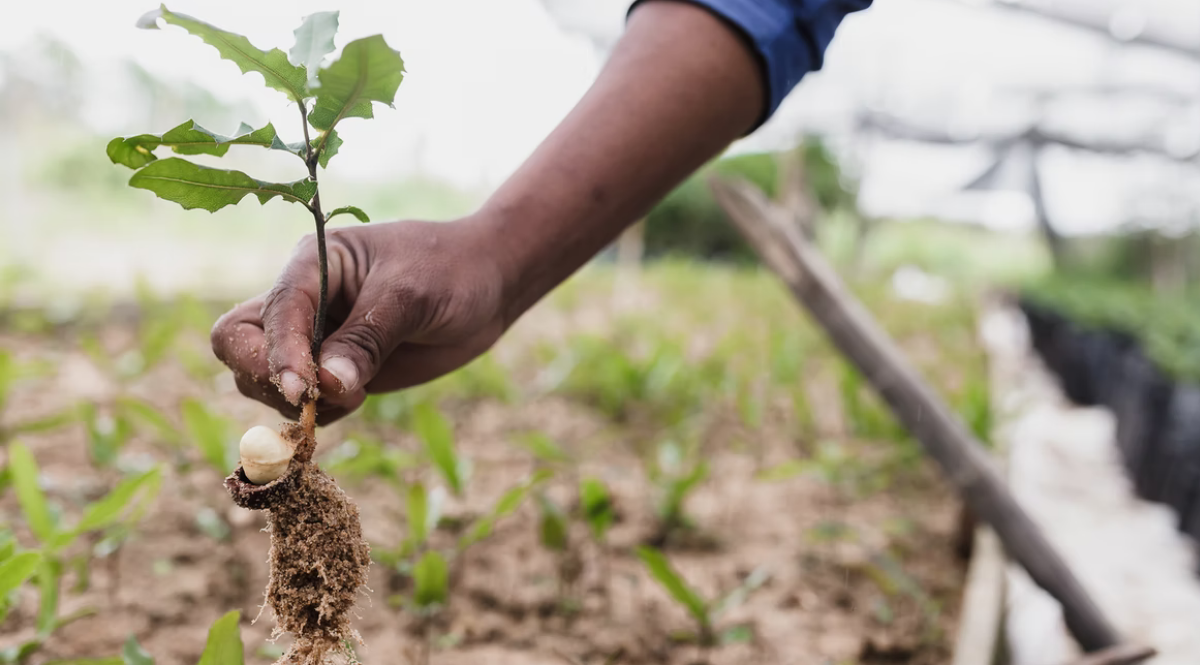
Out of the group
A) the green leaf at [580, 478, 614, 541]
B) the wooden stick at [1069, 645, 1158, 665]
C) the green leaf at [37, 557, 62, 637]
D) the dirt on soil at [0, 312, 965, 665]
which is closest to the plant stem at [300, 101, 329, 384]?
the dirt on soil at [0, 312, 965, 665]

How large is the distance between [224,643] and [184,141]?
1.43 ft

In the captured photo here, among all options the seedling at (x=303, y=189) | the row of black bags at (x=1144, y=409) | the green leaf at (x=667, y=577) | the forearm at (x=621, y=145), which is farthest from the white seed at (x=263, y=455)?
the row of black bags at (x=1144, y=409)

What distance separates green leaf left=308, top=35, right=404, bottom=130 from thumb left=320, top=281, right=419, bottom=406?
0.51 feet

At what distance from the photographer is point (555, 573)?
132 centimetres

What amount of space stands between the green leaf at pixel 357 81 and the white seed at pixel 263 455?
8.2 inches

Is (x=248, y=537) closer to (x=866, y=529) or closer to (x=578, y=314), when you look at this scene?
(x=866, y=529)

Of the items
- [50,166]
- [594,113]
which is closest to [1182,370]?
[594,113]

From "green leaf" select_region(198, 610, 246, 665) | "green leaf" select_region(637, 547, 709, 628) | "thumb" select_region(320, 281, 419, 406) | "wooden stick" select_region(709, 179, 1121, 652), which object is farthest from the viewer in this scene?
"wooden stick" select_region(709, 179, 1121, 652)

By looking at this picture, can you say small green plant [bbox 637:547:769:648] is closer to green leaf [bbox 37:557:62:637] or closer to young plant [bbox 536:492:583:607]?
young plant [bbox 536:492:583:607]

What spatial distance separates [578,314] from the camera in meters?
Result: 4.86

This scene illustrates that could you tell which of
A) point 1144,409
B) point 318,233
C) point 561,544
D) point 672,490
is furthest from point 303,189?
point 1144,409

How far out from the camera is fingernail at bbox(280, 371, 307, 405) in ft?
1.73

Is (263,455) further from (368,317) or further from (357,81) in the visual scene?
(357,81)

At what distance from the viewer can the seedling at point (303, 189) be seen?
479 millimetres
